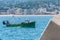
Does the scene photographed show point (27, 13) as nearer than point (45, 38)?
No

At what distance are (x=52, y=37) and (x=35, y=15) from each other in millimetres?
57760

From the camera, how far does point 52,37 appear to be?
2.00 ft

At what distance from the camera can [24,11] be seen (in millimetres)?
57625

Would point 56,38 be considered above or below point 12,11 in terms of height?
above

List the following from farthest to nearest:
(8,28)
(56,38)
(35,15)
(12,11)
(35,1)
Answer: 1. (35,1)
2. (35,15)
3. (12,11)
4. (8,28)
5. (56,38)

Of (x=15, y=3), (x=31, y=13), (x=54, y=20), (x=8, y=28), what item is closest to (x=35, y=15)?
(x=31, y=13)

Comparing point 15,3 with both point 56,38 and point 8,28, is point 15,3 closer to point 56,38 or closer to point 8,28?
point 8,28

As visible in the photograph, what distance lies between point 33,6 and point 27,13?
305 centimetres

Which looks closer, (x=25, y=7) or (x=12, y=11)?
(x=12, y=11)

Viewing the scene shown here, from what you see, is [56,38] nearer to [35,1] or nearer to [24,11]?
[24,11]

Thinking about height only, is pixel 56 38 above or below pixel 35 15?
above

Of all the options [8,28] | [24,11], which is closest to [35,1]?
[24,11]

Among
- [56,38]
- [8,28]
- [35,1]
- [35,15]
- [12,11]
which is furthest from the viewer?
[35,1]

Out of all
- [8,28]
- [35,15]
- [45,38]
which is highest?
[45,38]
